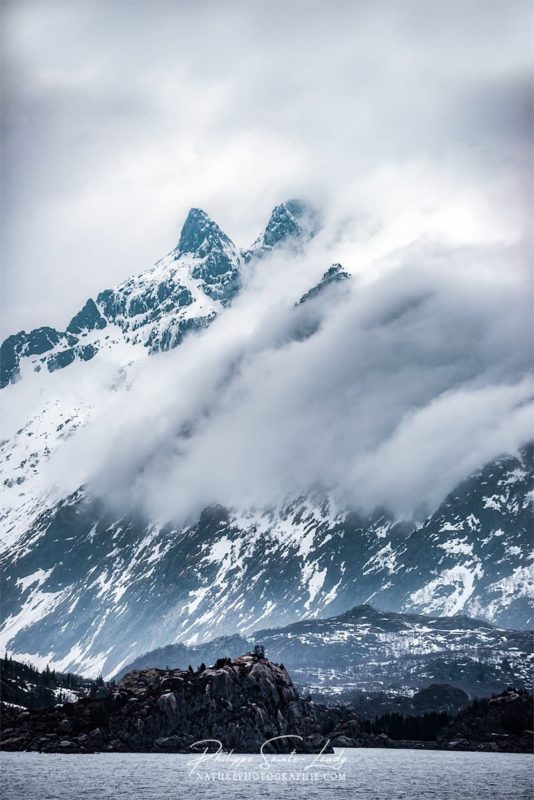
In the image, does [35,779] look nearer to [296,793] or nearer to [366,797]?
[296,793]

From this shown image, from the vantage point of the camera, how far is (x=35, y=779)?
652ft

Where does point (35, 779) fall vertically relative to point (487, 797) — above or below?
above

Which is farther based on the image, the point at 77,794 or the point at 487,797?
the point at 487,797

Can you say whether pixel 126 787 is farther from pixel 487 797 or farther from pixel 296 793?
pixel 487 797

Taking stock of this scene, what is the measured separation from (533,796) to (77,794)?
263 feet

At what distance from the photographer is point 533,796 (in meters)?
198

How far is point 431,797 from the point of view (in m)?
189

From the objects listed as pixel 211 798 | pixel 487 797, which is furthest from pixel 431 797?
pixel 211 798

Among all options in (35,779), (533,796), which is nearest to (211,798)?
(35,779)

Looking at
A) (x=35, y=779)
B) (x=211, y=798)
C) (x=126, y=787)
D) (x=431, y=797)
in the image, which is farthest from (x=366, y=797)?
(x=35, y=779)

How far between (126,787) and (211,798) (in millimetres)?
19269

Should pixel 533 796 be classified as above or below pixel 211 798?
below

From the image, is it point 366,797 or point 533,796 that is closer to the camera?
point 366,797

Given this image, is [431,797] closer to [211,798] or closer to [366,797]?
[366,797]
